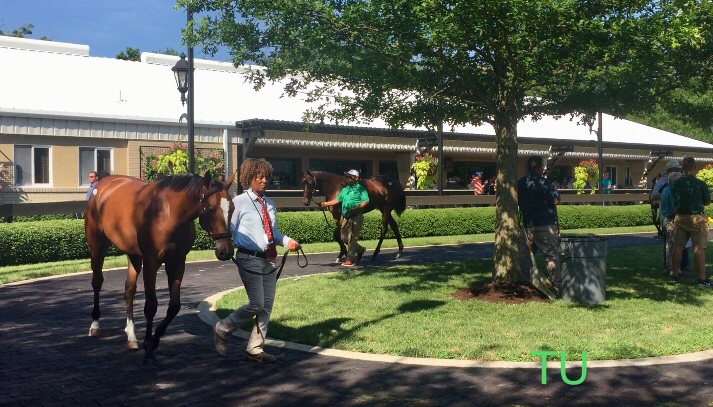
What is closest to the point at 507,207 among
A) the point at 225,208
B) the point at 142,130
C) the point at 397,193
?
the point at 225,208

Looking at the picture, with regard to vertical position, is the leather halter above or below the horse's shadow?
above

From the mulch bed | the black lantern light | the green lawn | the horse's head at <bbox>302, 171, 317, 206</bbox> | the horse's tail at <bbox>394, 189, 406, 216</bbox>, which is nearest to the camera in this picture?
the mulch bed

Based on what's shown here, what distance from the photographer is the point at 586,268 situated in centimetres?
1021

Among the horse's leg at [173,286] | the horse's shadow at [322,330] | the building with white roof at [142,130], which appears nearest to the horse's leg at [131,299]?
the horse's leg at [173,286]

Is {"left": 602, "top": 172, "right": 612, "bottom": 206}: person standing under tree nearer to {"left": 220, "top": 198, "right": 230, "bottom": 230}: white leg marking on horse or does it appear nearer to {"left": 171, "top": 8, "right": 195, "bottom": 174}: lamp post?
{"left": 171, "top": 8, "right": 195, "bottom": 174}: lamp post

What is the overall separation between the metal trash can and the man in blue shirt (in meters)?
0.70

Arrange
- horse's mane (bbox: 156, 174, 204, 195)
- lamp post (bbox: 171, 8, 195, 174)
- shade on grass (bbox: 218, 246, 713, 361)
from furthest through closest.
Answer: lamp post (bbox: 171, 8, 195, 174), shade on grass (bbox: 218, 246, 713, 361), horse's mane (bbox: 156, 174, 204, 195)

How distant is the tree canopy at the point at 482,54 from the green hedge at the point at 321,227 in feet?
25.0

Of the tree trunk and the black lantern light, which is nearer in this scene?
the tree trunk

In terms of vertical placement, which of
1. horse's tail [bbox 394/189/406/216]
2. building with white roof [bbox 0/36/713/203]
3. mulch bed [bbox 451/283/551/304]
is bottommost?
mulch bed [bbox 451/283/551/304]

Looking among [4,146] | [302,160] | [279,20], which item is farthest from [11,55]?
[279,20]

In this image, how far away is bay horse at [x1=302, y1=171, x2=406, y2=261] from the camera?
16047 mm

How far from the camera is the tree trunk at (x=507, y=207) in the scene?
11.1m

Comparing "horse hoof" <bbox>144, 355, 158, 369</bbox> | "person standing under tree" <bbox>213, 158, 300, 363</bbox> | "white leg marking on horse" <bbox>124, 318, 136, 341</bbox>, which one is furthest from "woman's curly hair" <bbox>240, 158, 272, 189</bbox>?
"white leg marking on horse" <bbox>124, 318, 136, 341</bbox>
